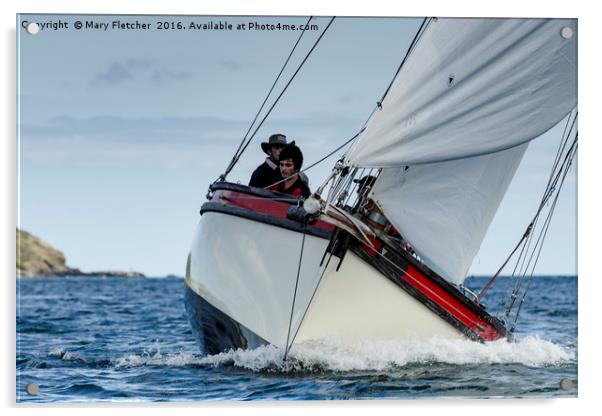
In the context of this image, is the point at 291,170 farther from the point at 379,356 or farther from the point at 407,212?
the point at 379,356

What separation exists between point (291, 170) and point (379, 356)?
1783mm

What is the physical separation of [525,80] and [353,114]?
167 cm

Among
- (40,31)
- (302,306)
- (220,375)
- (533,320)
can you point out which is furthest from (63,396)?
(533,320)

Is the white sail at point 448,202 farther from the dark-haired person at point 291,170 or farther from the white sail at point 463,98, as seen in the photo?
the dark-haired person at point 291,170

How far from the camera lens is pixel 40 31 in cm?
898

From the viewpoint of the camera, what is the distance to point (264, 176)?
34.9ft

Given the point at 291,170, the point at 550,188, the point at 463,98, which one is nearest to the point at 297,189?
the point at 291,170

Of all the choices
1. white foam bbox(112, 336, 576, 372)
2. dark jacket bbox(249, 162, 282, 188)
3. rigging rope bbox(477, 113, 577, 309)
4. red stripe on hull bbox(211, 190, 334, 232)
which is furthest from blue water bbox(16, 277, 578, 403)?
dark jacket bbox(249, 162, 282, 188)

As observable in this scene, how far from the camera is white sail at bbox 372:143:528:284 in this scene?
9.41 m

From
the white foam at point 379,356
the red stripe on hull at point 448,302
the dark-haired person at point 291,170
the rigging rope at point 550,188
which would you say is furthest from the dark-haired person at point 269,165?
the rigging rope at point 550,188

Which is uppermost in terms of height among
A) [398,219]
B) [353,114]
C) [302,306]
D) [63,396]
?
[353,114]

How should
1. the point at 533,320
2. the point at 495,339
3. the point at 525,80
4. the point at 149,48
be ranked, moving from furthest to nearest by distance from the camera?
the point at 533,320, the point at 495,339, the point at 149,48, the point at 525,80

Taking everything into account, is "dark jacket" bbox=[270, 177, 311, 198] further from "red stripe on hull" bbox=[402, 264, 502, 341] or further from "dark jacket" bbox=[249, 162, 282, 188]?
"red stripe on hull" bbox=[402, 264, 502, 341]

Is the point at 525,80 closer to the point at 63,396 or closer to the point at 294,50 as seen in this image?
the point at 294,50
